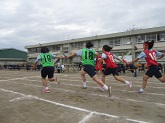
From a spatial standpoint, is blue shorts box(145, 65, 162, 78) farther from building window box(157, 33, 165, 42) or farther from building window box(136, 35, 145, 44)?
building window box(136, 35, 145, 44)

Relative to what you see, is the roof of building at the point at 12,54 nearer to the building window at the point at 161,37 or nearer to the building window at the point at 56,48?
the building window at the point at 56,48

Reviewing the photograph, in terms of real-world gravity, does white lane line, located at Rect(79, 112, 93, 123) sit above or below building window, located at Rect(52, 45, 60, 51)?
below

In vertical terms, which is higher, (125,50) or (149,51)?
(125,50)

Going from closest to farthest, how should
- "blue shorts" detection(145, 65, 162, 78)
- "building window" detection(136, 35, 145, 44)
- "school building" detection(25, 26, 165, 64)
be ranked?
"blue shorts" detection(145, 65, 162, 78)
"school building" detection(25, 26, 165, 64)
"building window" detection(136, 35, 145, 44)

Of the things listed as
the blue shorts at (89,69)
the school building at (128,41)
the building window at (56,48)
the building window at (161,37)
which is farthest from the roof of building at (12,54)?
the blue shorts at (89,69)

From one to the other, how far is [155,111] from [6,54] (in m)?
61.3

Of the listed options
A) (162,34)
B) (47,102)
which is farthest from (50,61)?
(162,34)

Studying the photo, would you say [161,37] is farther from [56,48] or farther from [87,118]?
[87,118]

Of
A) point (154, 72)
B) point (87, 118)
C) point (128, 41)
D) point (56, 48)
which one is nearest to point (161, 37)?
point (128, 41)

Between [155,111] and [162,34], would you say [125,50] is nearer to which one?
[162,34]

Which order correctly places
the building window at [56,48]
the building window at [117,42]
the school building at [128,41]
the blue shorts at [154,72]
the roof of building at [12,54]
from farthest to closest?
the roof of building at [12,54]
the building window at [56,48]
the building window at [117,42]
the school building at [128,41]
the blue shorts at [154,72]

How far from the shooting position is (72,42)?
145 feet

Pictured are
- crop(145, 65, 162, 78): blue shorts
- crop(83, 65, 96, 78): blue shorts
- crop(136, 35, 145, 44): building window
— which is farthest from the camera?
crop(136, 35, 145, 44): building window

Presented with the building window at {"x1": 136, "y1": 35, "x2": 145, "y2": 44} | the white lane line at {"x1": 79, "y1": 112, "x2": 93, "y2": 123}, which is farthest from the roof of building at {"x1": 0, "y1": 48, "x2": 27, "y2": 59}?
the white lane line at {"x1": 79, "y1": 112, "x2": 93, "y2": 123}
